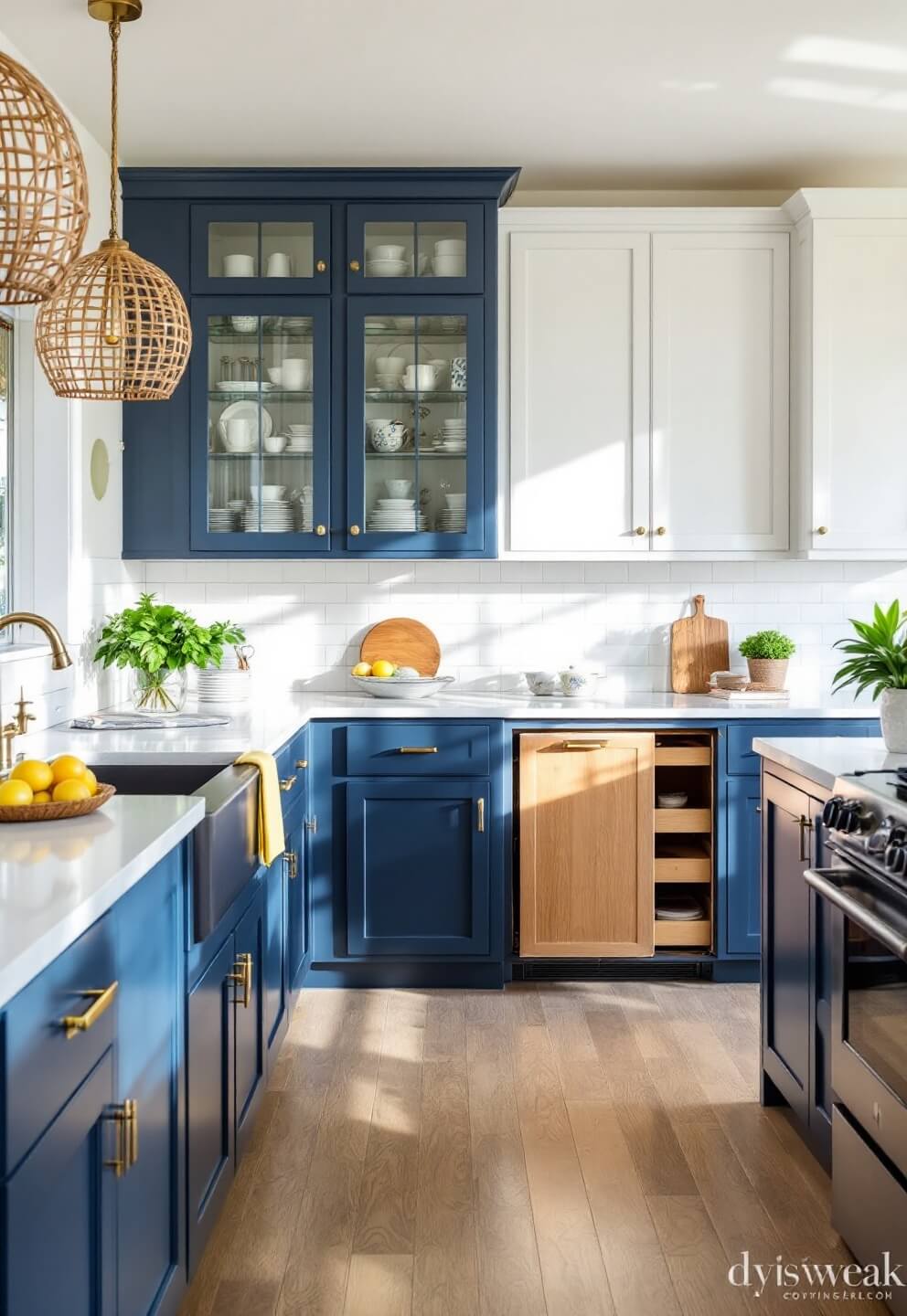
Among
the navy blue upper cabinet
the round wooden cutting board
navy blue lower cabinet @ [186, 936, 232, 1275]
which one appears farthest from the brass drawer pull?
the round wooden cutting board

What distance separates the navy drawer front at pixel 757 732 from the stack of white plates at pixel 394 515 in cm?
128

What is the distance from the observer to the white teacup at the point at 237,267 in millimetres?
3986

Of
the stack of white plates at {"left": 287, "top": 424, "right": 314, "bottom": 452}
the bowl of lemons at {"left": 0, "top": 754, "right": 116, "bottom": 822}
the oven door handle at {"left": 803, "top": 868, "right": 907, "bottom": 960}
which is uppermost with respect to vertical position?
the stack of white plates at {"left": 287, "top": 424, "right": 314, "bottom": 452}

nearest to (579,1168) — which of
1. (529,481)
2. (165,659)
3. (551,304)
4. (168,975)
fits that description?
(168,975)

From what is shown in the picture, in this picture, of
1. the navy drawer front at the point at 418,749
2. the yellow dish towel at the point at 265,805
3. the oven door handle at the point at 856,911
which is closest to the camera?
the oven door handle at the point at 856,911

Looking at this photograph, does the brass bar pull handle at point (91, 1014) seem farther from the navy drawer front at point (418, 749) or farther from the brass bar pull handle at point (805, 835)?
the navy drawer front at point (418, 749)

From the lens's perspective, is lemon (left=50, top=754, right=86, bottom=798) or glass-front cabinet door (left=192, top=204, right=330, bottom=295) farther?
glass-front cabinet door (left=192, top=204, right=330, bottom=295)

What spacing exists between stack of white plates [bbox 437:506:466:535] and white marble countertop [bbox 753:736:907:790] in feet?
4.71

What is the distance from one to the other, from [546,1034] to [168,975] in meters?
1.81

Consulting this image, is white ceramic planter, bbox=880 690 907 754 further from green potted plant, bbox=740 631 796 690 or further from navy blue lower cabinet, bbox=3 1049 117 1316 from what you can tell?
navy blue lower cabinet, bbox=3 1049 117 1316

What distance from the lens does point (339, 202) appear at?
398cm

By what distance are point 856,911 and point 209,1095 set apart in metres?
1.23

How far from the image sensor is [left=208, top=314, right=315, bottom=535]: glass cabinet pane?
13.2ft

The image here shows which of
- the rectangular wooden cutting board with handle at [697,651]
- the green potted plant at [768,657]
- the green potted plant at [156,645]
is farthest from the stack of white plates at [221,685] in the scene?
the green potted plant at [768,657]
